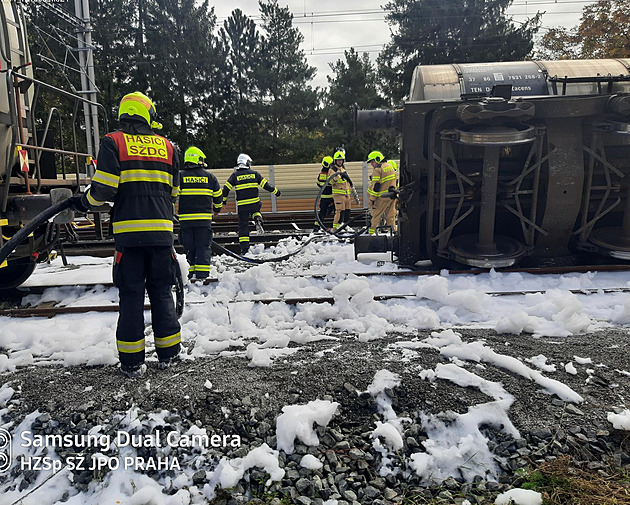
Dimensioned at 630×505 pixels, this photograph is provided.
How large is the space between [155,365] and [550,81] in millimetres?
5946

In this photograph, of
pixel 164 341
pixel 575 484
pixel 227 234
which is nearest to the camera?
pixel 575 484

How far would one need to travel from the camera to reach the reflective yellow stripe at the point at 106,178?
3.57 meters

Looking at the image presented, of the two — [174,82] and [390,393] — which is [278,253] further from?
[174,82]

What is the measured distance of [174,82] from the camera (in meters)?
29.6

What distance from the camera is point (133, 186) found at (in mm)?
3727

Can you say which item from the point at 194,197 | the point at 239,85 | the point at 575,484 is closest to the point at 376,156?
the point at 194,197

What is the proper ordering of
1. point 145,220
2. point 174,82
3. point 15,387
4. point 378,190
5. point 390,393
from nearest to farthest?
point 390,393
point 15,387
point 145,220
point 378,190
point 174,82

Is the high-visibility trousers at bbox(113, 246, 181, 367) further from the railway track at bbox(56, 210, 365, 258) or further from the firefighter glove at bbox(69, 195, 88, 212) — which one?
the railway track at bbox(56, 210, 365, 258)

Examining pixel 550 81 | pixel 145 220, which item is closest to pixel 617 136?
pixel 550 81

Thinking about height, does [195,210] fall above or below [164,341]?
above

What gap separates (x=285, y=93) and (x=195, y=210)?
25.1 m

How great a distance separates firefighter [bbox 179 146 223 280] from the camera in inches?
272

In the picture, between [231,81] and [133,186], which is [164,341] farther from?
[231,81]

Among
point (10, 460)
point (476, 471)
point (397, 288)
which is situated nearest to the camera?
point (476, 471)
